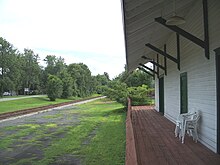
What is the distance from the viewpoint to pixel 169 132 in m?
8.73

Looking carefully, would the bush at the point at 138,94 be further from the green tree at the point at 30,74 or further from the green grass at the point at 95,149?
the green tree at the point at 30,74

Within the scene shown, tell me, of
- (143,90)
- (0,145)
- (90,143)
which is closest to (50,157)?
(90,143)

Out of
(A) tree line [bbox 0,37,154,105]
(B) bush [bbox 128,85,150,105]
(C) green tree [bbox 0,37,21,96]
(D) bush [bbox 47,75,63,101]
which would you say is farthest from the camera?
(C) green tree [bbox 0,37,21,96]

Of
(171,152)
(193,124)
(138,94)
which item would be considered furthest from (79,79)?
(171,152)

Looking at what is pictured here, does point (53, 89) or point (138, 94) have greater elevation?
point (53, 89)

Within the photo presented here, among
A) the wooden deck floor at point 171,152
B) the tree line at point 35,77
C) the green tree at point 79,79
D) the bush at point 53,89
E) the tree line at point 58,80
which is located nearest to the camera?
the wooden deck floor at point 171,152

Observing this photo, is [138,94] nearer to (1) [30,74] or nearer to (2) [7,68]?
(2) [7,68]

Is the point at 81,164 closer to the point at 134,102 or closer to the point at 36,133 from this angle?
the point at 36,133

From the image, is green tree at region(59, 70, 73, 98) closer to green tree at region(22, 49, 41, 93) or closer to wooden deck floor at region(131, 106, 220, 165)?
green tree at region(22, 49, 41, 93)

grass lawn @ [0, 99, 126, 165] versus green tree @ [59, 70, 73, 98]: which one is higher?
green tree @ [59, 70, 73, 98]

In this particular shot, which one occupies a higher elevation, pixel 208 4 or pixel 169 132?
pixel 208 4

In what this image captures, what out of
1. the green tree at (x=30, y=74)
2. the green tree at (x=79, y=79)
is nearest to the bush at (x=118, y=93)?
the green tree at (x=79, y=79)

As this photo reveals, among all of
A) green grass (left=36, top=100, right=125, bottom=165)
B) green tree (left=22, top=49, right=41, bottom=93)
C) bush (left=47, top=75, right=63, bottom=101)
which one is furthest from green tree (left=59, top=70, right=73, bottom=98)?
green grass (left=36, top=100, right=125, bottom=165)

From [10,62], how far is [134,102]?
41.5 metres
